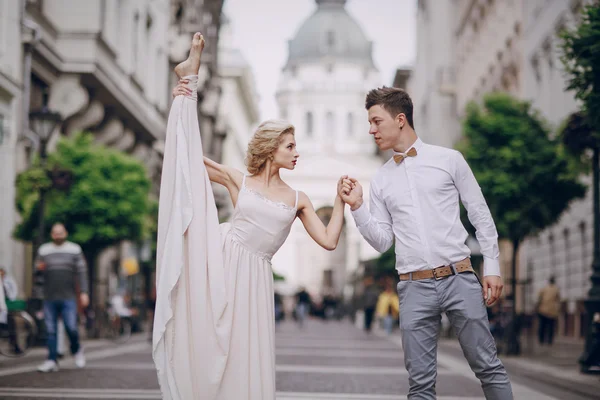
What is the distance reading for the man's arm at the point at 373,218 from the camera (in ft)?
19.5

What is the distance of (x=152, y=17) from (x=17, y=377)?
96.5 feet

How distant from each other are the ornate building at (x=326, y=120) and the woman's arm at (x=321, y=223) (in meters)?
112

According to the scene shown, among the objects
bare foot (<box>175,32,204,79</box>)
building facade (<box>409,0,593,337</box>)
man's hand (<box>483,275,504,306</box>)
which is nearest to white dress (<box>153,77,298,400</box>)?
bare foot (<box>175,32,204,79</box>)

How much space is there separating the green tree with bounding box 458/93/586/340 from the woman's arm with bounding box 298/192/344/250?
14.1 meters

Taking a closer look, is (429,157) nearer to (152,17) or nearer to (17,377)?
(17,377)

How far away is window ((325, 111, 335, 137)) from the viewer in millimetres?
143875

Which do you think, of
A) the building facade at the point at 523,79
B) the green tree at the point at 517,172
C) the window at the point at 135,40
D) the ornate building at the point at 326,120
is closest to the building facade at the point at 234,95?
the building facade at the point at 523,79

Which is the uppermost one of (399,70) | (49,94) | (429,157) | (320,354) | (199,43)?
(399,70)

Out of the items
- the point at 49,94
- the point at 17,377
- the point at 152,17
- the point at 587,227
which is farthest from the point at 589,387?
the point at 152,17

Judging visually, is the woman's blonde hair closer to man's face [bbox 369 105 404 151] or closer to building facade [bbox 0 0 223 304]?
man's face [bbox 369 105 404 151]

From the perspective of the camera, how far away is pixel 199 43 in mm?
6145

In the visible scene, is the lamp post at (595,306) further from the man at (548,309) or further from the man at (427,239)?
the man at (548,309)

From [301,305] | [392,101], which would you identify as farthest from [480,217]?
[301,305]

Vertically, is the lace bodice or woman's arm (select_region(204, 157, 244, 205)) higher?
woman's arm (select_region(204, 157, 244, 205))
